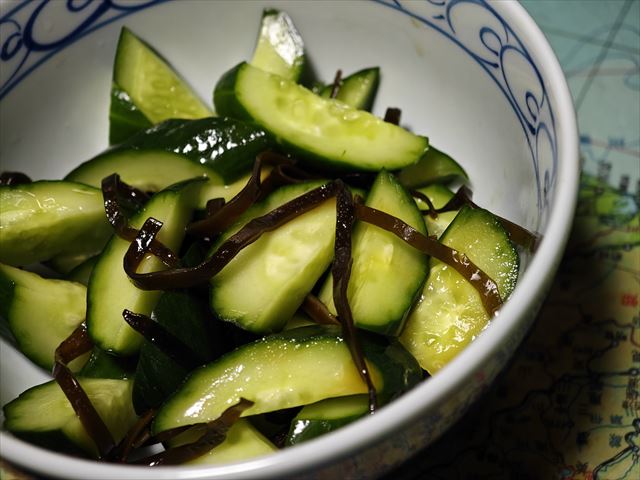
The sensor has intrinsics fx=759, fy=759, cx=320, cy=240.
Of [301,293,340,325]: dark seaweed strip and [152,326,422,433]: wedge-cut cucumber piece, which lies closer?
[152,326,422,433]: wedge-cut cucumber piece

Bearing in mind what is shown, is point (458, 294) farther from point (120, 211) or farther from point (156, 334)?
point (120, 211)

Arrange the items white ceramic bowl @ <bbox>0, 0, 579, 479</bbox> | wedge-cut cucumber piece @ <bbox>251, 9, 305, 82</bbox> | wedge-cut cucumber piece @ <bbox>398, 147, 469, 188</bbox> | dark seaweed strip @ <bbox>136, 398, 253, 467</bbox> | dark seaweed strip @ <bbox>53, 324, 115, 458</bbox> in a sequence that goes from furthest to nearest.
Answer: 1. wedge-cut cucumber piece @ <bbox>251, 9, 305, 82</bbox>
2. wedge-cut cucumber piece @ <bbox>398, 147, 469, 188</bbox>
3. dark seaweed strip @ <bbox>53, 324, 115, 458</bbox>
4. dark seaweed strip @ <bbox>136, 398, 253, 467</bbox>
5. white ceramic bowl @ <bbox>0, 0, 579, 479</bbox>

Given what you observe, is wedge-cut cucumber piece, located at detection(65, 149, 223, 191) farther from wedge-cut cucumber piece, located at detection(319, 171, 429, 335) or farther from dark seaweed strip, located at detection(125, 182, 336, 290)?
wedge-cut cucumber piece, located at detection(319, 171, 429, 335)

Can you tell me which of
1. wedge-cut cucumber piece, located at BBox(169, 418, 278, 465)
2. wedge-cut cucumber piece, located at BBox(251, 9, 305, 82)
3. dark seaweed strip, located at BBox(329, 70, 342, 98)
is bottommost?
wedge-cut cucumber piece, located at BBox(169, 418, 278, 465)

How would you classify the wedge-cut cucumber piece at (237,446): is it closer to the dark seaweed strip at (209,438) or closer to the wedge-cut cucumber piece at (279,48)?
the dark seaweed strip at (209,438)

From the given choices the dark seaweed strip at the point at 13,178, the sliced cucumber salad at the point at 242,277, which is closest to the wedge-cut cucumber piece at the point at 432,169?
the sliced cucumber salad at the point at 242,277

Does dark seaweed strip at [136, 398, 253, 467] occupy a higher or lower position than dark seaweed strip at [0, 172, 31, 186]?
lower

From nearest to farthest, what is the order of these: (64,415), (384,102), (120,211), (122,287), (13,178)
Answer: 1. (64,415)
2. (122,287)
3. (120,211)
4. (13,178)
5. (384,102)

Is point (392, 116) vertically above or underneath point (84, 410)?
above

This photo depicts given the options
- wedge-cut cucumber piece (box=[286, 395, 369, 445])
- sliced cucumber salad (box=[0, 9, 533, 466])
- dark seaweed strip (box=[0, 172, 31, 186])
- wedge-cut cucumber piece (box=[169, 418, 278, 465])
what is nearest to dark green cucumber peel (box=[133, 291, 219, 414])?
sliced cucumber salad (box=[0, 9, 533, 466])

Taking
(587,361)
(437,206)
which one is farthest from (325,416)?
(587,361)
